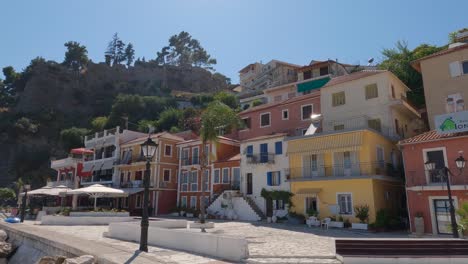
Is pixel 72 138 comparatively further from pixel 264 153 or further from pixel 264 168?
pixel 264 168

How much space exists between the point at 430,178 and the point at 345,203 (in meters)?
6.56

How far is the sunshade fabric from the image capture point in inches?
1042

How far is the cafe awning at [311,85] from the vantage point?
4876 cm

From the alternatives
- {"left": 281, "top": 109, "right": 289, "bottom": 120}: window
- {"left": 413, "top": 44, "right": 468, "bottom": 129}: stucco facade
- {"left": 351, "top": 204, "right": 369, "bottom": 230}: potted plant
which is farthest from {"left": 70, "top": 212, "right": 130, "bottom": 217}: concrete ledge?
{"left": 413, "top": 44, "right": 468, "bottom": 129}: stucco facade

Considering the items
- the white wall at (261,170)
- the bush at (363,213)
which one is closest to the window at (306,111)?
the white wall at (261,170)

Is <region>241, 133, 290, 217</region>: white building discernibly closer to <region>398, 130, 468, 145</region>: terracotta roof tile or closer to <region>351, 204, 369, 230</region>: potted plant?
<region>351, 204, 369, 230</region>: potted plant

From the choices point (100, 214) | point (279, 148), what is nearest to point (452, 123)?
point (279, 148)

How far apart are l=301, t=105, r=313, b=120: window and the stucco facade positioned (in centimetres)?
1096

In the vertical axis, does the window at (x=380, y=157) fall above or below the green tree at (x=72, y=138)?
below

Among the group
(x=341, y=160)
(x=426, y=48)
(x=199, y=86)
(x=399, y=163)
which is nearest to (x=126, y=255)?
(x=341, y=160)

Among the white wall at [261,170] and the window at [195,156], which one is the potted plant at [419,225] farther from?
the window at [195,156]

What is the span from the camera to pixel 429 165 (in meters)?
17.2

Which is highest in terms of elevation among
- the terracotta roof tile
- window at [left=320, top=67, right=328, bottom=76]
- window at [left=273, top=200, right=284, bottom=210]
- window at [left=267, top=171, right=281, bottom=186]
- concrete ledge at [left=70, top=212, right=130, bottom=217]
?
window at [left=320, top=67, right=328, bottom=76]

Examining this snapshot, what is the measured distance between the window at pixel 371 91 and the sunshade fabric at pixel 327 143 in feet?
19.9
